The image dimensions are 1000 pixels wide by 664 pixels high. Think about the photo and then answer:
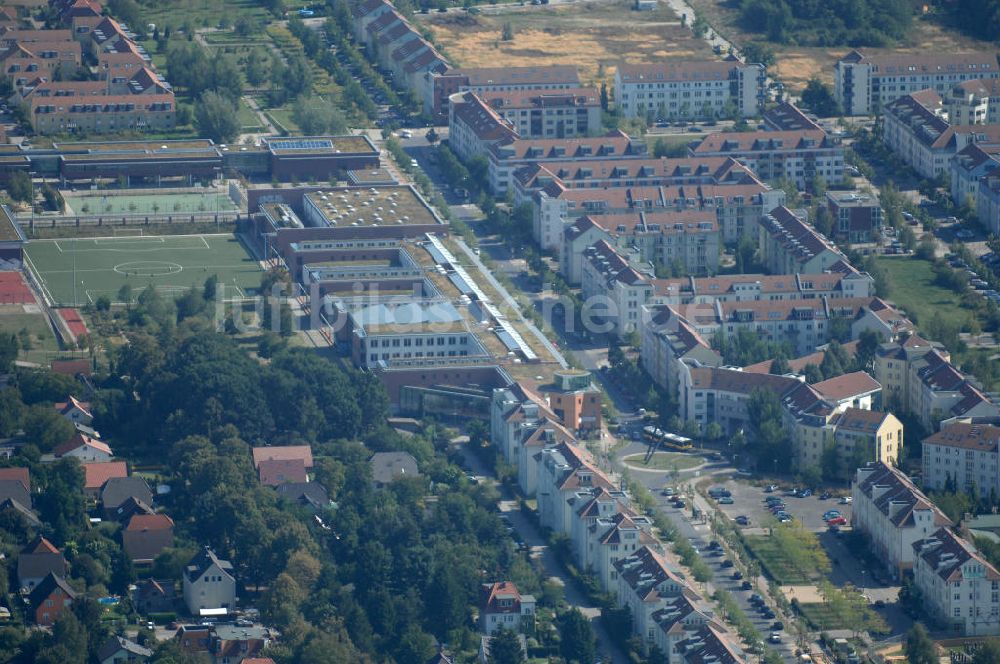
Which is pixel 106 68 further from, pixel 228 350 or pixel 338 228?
pixel 228 350

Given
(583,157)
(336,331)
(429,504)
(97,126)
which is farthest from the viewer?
(97,126)

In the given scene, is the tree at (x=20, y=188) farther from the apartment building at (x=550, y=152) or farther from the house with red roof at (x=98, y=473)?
the house with red roof at (x=98, y=473)

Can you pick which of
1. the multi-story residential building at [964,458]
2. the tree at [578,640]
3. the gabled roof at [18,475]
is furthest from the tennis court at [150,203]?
the tree at [578,640]

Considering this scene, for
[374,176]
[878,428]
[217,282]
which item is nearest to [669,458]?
[878,428]

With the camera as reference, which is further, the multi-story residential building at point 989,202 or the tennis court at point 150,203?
the tennis court at point 150,203

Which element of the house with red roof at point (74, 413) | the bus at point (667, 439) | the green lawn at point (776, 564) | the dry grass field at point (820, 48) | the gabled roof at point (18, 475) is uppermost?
the gabled roof at point (18, 475)
